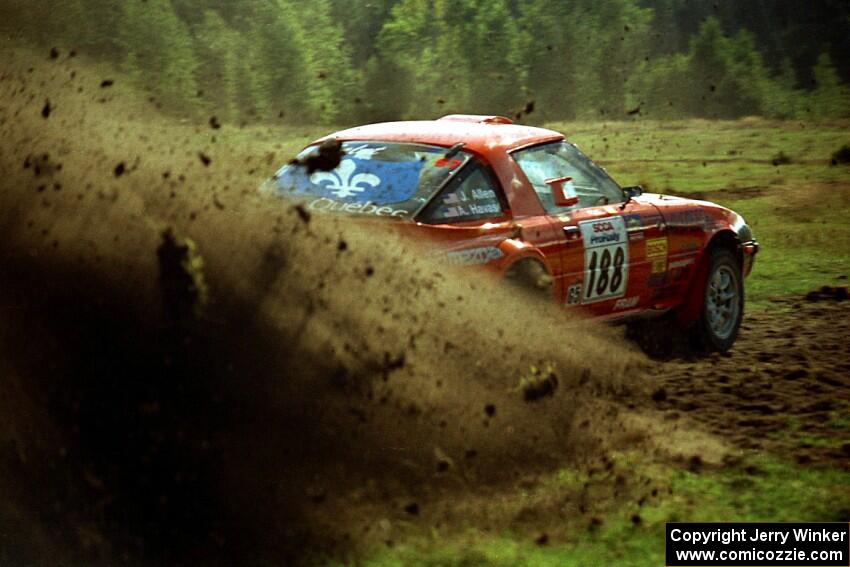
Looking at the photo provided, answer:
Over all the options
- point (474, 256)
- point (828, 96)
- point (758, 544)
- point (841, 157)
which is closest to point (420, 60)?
point (828, 96)

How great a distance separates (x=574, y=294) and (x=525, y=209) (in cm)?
60

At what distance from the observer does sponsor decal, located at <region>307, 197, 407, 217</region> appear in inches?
288

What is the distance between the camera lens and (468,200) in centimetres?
754

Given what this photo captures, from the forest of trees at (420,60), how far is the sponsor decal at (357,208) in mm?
17913

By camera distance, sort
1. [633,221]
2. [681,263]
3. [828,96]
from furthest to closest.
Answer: [828,96]
[681,263]
[633,221]

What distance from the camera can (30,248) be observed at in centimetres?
558

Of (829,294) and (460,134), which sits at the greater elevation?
(460,134)

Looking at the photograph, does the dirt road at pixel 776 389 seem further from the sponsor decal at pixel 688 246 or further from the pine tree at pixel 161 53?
the pine tree at pixel 161 53

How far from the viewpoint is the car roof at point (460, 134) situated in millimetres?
7879

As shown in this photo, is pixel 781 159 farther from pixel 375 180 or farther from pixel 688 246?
pixel 375 180

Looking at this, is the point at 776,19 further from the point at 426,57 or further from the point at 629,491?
the point at 629,491

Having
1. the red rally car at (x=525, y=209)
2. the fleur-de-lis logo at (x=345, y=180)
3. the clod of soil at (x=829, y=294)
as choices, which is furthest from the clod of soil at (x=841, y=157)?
the fleur-de-lis logo at (x=345, y=180)

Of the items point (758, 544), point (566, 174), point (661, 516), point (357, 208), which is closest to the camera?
point (758, 544)

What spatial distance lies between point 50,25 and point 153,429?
2154cm
